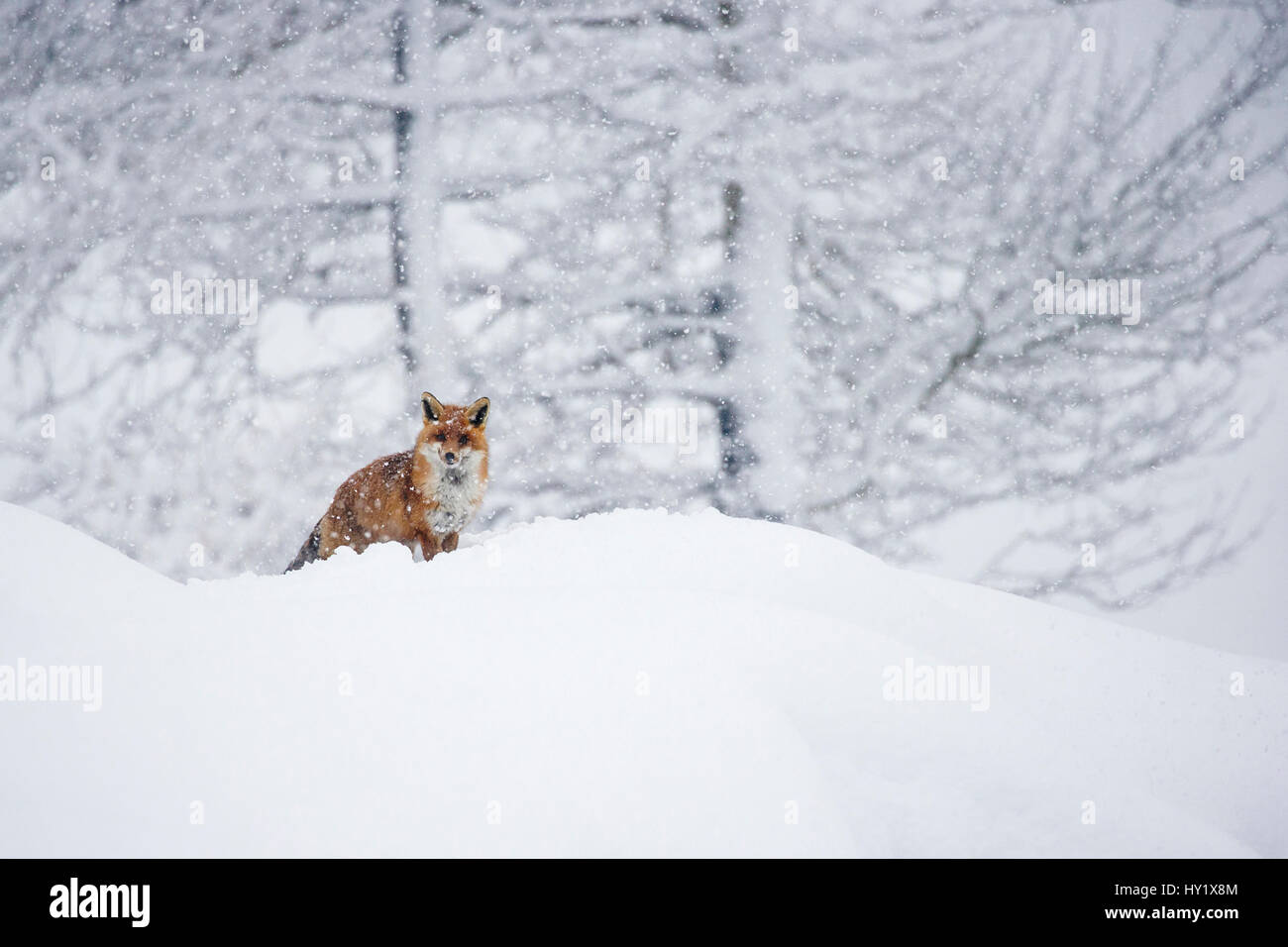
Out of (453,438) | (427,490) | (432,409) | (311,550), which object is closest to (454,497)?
(427,490)

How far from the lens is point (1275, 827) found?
3.49m

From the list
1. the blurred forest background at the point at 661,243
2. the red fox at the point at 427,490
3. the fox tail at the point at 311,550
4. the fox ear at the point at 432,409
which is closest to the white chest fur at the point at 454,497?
the red fox at the point at 427,490

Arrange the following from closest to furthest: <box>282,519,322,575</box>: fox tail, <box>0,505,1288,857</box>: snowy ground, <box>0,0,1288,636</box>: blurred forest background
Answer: <box>0,505,1288,857</box>: snowy ground → <box>282,519,322,575</box>: fox tail → <box>0,0,1288,636</box>: blurred forest background

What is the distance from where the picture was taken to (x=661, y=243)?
10320 millimetres

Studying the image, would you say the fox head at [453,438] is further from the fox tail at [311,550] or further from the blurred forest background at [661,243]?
the blurred forest background at [661,243]

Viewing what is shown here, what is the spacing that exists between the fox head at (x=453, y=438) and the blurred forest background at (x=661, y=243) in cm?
449

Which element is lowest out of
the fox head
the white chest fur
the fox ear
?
the white chest fur

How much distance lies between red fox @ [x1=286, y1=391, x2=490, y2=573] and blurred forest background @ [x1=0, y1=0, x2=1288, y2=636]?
4.43 m

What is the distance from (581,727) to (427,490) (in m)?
2.64

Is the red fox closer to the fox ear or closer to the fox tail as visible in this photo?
the fox ear

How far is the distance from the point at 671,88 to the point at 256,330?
5.73 meters

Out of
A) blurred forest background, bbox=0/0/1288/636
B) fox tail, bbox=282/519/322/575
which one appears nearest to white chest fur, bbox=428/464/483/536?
fox tail, bbox=282/519/322/575

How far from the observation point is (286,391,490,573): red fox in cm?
545

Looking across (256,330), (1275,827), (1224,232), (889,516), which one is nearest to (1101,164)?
(1224,232)
